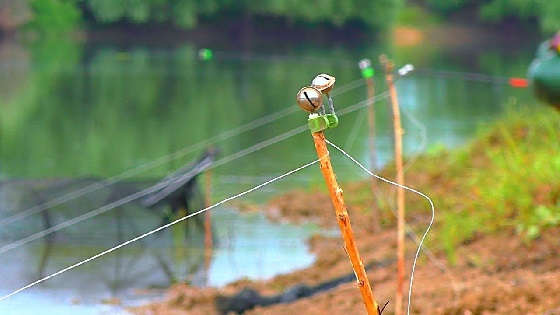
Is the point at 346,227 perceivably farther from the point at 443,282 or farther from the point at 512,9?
the point at 512,9

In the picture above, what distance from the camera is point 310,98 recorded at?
3088 millimetres

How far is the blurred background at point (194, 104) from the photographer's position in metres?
9.30

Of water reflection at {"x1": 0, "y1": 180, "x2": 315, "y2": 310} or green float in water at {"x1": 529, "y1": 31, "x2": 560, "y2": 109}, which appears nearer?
green float in water at {"x1": 529, "y1": 31, "x2": 560, "y2": 109}

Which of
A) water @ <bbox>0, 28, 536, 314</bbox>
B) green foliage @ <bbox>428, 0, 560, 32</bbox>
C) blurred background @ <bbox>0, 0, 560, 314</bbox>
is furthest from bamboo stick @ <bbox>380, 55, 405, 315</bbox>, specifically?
green foliage @ <bbox>428, 0, 560, 32</bbox>

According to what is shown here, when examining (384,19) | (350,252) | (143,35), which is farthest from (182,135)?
(384,19)

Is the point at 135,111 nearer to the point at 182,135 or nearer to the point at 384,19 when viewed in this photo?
the point at 182,135

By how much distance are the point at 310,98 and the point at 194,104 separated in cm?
2004

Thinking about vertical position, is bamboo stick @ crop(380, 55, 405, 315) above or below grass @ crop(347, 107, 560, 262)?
above

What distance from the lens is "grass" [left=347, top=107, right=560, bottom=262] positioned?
767 centimetres

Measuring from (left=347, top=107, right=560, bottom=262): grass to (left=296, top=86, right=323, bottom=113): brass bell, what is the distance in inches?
178

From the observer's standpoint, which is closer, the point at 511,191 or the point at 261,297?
the point at 261,297

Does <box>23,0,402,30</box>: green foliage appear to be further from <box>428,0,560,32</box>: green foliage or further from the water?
<box>428,0,560,32</box>: green foliage

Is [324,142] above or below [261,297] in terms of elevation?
above

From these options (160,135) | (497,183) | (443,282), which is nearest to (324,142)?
(443,282)
